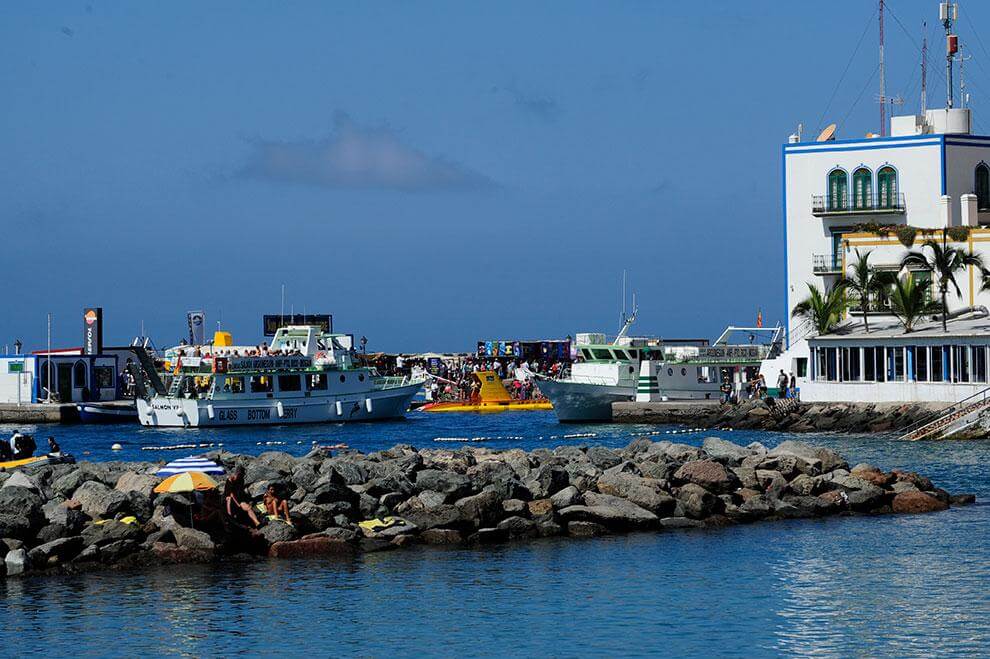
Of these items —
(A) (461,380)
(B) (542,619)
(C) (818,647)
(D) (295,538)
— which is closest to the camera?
(C) (818,647)

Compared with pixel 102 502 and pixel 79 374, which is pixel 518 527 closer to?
pixel 102 502

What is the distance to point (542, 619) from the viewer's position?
2336 cm

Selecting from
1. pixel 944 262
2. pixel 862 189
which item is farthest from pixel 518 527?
pixel 862 189

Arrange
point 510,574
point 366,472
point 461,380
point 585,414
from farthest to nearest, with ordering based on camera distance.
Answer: point 461,380, point 585,414, point 366,472, point 510,574

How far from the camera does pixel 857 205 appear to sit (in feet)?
249

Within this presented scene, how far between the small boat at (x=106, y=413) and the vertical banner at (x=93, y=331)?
25.3ft

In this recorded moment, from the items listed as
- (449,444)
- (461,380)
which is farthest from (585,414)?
(461,380)

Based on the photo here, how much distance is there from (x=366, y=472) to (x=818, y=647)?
13.5 m

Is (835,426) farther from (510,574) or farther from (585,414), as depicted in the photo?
(510,574)

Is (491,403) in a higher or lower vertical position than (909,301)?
lower

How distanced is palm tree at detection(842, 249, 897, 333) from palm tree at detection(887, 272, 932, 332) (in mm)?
1657

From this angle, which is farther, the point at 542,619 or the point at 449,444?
the point at 449,444

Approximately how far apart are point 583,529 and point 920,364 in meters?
33.5

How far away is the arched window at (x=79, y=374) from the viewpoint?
288ft
